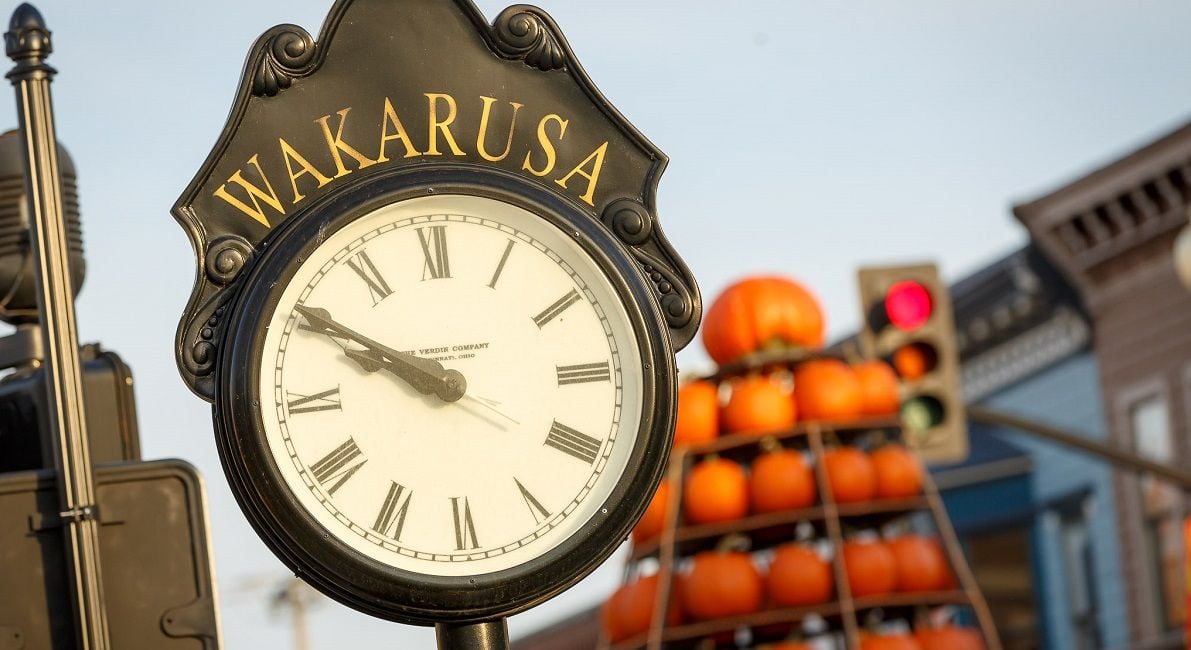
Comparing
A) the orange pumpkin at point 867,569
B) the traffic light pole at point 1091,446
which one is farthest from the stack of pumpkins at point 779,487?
the traffic light pole at point 1091,446

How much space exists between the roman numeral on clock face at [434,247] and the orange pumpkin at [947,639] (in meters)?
13.0

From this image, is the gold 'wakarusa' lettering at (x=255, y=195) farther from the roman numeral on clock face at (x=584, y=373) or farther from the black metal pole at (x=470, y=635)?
the black metal pole at (x=470, y=635)

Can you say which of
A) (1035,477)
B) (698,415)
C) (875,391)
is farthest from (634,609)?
(1035,477)

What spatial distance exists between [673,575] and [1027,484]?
1027 cm

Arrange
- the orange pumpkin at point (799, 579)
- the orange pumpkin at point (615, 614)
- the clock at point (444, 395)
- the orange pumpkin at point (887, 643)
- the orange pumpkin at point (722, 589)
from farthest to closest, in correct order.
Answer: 1. the orange pumpkin at point (615, 614)
2. the orange pumpkin at point (722, 589)
3. the orange pumpkin at point (799, 579)
4. the orange pumpkin at point (887, 643)
5. the clock at point (444, 395)

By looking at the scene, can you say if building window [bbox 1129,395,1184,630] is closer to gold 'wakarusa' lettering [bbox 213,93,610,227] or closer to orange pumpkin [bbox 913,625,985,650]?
orange pumpkin [bbox 913,625,985,650]

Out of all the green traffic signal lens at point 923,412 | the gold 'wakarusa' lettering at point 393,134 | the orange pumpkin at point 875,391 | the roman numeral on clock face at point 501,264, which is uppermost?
the orange pumpkin at point 875,391

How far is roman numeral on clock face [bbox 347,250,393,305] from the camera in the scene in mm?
3416

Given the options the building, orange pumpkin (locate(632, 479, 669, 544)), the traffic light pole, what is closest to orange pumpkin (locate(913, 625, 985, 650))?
orange pumpkin (locate(632, 479, 669, 544))

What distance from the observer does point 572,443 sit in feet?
11.0

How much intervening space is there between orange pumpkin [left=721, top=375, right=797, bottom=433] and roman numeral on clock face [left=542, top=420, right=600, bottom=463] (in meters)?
13.0

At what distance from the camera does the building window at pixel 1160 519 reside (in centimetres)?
2256

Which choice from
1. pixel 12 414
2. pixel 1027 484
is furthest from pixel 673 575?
pixel 12 414

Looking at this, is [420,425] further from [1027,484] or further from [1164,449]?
[1027,484]
